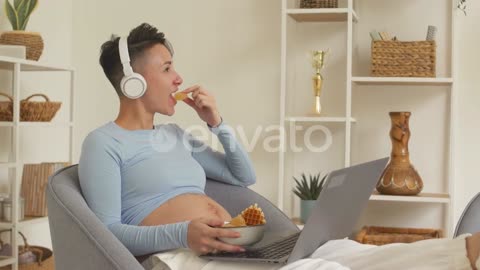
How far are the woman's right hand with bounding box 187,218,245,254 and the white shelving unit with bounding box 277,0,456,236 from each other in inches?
66.1

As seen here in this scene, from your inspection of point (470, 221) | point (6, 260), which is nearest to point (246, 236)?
point (470, 221)

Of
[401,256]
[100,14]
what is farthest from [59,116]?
[401,256]

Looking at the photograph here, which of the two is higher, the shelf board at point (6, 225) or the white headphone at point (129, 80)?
the white headphone at point (129, 80)

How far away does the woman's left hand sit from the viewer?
2.23 m

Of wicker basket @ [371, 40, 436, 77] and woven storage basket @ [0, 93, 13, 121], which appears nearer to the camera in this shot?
woven storage basket @ [0, 93, 13, 121]

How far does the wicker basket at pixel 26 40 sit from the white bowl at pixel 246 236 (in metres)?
1.87

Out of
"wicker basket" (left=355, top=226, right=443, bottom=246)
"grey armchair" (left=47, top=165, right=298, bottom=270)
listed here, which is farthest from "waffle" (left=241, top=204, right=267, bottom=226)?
"wicker basket" (left=355, top=226, right=443, bottom=246)

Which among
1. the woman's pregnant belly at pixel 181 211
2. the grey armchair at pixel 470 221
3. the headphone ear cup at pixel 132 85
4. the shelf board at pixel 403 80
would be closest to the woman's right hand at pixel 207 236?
the woman's pregnant belly at pixel 181 211

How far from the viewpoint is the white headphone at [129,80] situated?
211cm

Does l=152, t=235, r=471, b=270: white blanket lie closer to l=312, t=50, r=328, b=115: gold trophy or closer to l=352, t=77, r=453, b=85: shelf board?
l=352, t=77, r=453, b=85: shelf board

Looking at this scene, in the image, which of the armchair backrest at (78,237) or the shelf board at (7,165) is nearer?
the armchair backrest at (78,237)

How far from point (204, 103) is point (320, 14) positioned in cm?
140

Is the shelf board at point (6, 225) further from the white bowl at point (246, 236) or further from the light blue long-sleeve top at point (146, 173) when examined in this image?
the white bowl at point (246, 236)

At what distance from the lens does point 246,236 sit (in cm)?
180
